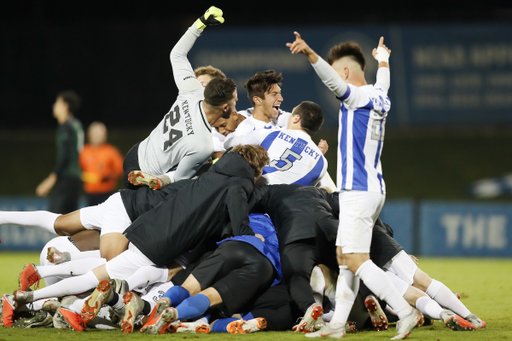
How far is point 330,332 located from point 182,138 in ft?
Result: 7.20

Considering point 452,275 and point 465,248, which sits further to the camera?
point 465,248

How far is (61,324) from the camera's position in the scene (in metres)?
4.60

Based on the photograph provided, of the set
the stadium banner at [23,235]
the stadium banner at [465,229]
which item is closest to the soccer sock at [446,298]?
the stadium banner at [465,229]

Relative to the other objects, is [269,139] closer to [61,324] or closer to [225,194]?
[225,194]

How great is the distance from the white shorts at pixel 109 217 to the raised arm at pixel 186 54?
4.03ft

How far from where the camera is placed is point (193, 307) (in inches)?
168

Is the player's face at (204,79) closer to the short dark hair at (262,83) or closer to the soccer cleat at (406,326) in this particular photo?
the short dark hair at (262,83)

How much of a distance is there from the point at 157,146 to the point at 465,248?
23.5ft

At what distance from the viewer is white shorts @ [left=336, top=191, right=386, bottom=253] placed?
13.9ft

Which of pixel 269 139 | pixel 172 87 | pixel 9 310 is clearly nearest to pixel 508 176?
pixel 172 87

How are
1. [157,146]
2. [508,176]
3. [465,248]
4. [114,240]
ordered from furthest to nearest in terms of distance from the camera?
1. [508,176]
2. [465,248]
3. [157,146]
4. [114,240]

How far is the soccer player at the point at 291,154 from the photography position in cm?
564

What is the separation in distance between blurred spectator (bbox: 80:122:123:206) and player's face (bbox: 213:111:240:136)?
207 inches

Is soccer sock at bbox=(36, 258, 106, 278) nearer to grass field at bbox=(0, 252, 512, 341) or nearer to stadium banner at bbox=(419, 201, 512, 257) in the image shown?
grass field at bbox=(0, 252, 512, 341)
